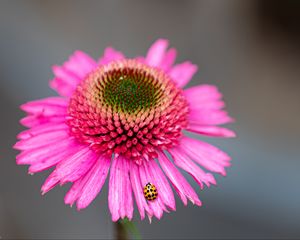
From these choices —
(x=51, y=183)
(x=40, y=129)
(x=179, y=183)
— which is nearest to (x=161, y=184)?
(x=179, y=183)

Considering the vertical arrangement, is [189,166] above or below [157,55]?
below

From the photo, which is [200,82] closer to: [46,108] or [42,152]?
[46,108]

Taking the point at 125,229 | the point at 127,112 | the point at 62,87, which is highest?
the point at 62,87

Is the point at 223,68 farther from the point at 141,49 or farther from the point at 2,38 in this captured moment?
the point at 2,38

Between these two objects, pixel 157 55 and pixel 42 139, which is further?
pixel 157 55

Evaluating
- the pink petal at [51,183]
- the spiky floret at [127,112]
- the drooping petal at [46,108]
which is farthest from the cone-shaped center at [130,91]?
the pink petal at [51,183]

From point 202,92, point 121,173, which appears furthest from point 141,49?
point 121,173

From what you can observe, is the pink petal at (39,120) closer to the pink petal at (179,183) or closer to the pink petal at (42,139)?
the pink petal at (42,139)
